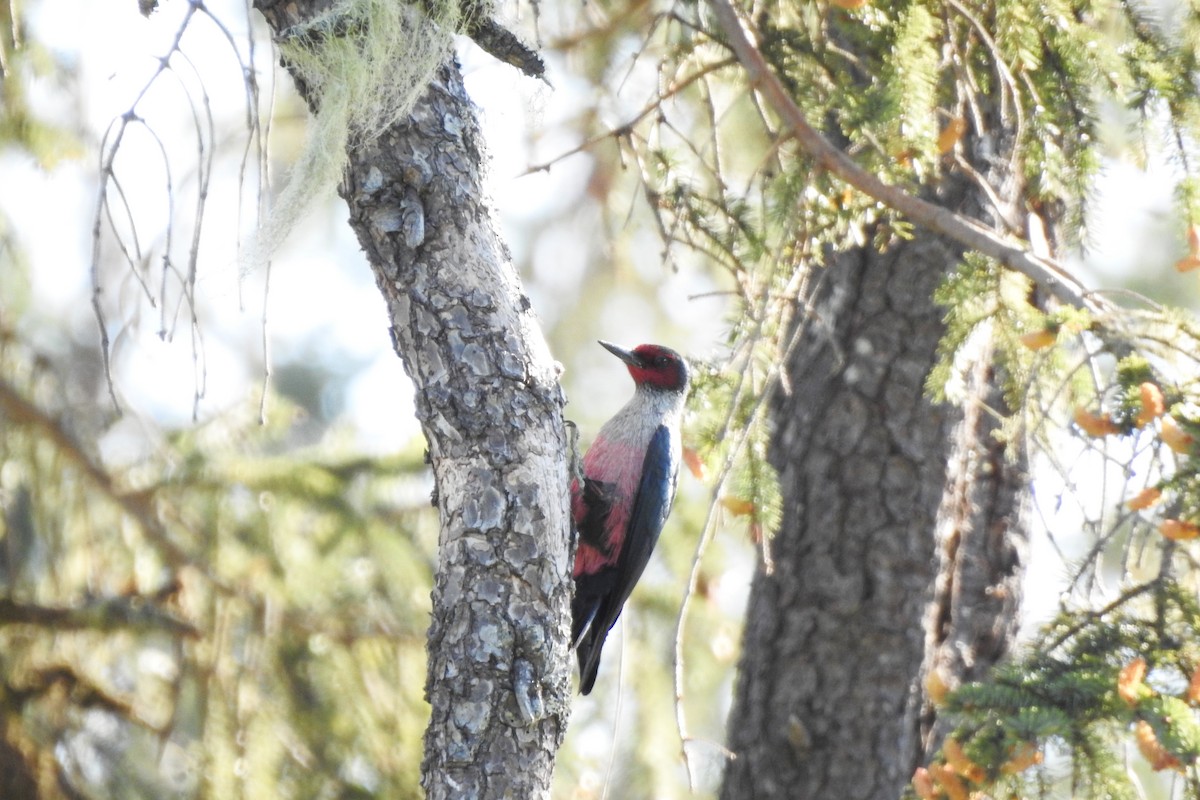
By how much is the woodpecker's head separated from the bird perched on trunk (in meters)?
0.15

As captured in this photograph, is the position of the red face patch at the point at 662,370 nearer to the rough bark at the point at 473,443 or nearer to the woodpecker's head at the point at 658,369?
the woodpecker's head at the point at 658,369

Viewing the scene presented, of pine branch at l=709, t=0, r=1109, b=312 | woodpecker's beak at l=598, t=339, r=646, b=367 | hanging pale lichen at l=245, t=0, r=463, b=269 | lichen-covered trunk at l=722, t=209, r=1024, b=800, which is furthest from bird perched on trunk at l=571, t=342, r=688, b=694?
hanging pale lichen at l=245, t=0, r=463, b=269

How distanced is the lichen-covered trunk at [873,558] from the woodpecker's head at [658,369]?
63cm

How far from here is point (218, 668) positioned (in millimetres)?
3908

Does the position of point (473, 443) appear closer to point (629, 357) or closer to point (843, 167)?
point (843, 167)

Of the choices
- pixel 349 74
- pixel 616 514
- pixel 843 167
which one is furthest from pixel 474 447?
pixel 616 514

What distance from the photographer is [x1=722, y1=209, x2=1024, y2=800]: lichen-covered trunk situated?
4020mm

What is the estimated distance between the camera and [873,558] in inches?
161

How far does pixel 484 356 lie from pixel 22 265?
7.78 feet

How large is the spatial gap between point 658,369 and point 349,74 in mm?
2606

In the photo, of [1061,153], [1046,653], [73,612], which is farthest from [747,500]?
[73,612]

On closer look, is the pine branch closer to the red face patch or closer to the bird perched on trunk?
the bird perched on trunk

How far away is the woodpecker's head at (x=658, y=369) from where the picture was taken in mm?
4797

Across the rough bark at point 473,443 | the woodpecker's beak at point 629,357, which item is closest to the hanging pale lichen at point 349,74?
the rough bark at point 473,443
